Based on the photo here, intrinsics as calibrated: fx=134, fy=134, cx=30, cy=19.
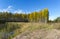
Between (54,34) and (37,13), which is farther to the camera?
(37,13)

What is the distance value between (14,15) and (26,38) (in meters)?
40.4

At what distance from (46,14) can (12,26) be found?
11028 millimetres

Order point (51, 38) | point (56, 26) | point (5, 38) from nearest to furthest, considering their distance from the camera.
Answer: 1. point (51, 38)
2. point (56, 26)
3. point (5, 38)

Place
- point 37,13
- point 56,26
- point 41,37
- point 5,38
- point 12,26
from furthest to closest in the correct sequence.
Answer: point 37,13 < point 12,26 < point 5,38 < point 56,26 < point 41,37

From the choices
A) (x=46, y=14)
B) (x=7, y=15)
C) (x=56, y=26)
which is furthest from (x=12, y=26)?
(x=7, y=15)

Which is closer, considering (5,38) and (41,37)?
(41,37)

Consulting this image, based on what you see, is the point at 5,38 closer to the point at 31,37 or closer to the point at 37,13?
the point at 31,37

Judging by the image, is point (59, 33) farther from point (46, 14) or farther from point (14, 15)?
point (14, 15)

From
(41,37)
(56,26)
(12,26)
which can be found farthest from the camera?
(12,26)

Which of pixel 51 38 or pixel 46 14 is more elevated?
pixel 46 14

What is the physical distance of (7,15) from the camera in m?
49.6

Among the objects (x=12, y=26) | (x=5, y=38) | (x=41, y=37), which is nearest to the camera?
(x=41, y=37)

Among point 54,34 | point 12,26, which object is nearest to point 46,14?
point 12,26

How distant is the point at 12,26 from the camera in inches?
1056
